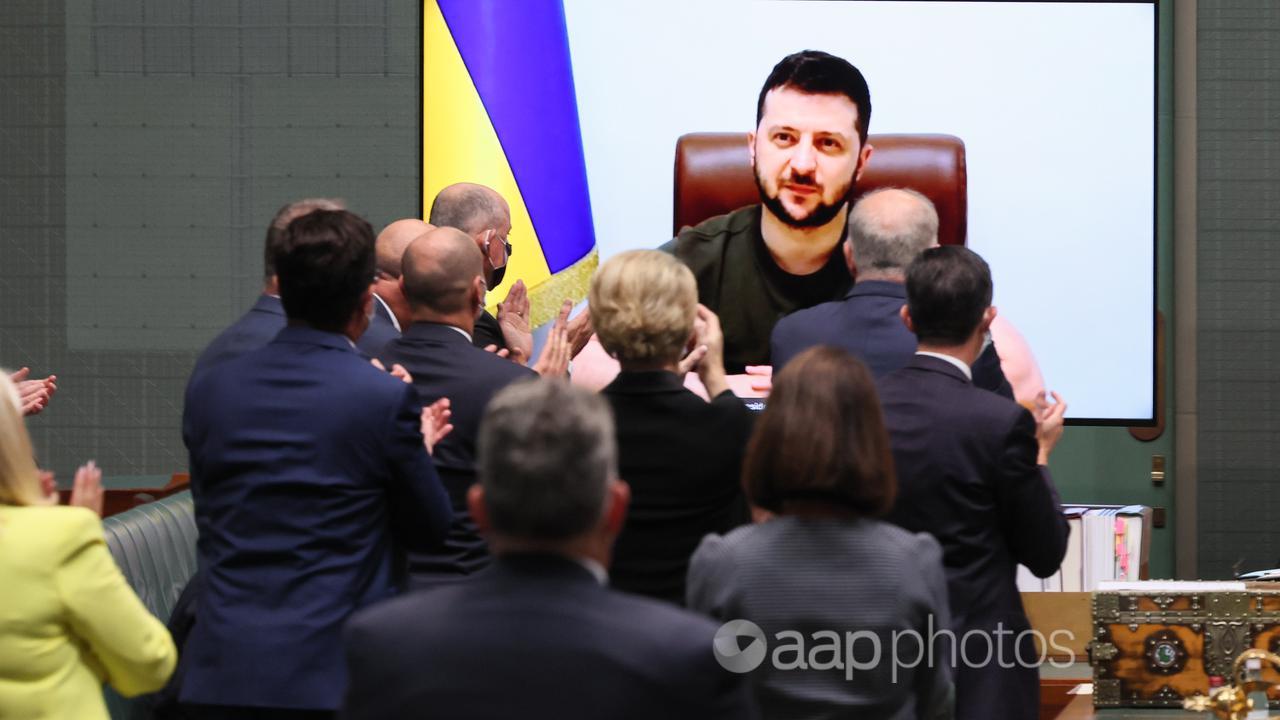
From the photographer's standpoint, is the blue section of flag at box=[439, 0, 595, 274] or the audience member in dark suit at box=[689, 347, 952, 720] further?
the blue section of flag at box=[439, 0, 595, 274]

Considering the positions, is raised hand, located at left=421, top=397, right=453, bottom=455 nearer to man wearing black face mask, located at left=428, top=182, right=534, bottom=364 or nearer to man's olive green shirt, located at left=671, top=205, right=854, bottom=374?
man wearing black face mask, located at left=428, top=182, right=534, bottom=364

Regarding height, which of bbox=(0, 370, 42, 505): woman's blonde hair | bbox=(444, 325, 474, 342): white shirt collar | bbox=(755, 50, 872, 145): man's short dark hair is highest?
bbox=(755, 50, 872, 145): man's short dark hair

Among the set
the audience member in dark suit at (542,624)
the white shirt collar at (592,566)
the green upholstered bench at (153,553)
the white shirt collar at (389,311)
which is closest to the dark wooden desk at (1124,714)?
the white shirt collar at (389,311)

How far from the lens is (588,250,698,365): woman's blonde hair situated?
8.46ft

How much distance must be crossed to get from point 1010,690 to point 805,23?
2996 mm

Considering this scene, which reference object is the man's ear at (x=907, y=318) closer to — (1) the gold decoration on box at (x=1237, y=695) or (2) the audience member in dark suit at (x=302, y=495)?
(2) the audience member in dark suit at (x=302, y=495)

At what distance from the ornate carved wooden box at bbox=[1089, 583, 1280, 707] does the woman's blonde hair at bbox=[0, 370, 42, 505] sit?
217 centimetres

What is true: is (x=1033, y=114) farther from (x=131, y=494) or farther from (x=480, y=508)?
(x=480, y=508)

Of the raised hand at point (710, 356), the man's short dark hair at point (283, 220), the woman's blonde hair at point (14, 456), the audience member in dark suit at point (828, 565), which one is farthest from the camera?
Answer: the raised hand at point (710, 356)

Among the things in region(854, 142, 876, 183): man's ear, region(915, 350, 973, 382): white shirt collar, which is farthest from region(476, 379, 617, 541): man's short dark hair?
region(854, 142, 876, 183): man's ear

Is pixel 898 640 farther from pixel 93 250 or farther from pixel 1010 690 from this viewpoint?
pixel 93 250

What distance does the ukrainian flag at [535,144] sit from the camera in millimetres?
5234

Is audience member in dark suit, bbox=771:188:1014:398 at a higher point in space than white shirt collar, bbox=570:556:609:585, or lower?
higher

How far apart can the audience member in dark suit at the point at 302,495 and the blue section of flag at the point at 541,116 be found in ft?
9.16
